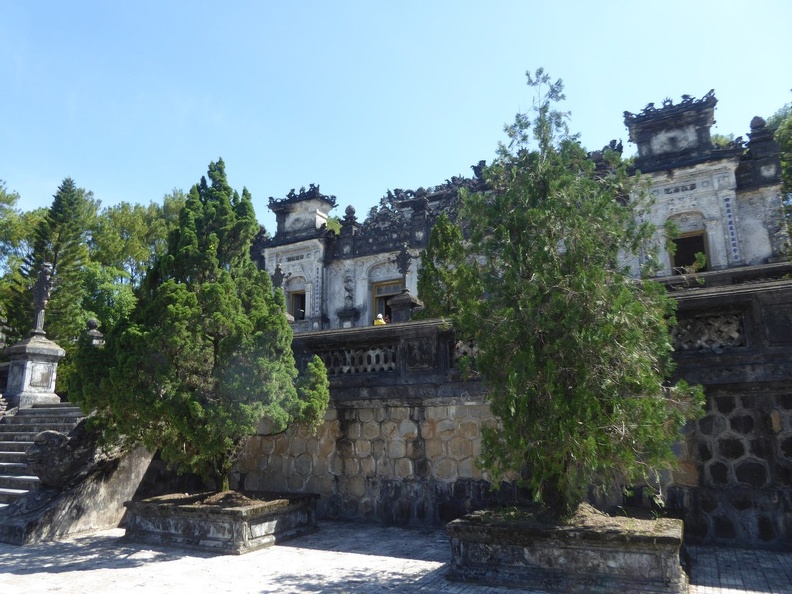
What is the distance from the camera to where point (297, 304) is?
24062 mm

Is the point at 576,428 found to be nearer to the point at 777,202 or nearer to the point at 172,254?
the point at 172,254

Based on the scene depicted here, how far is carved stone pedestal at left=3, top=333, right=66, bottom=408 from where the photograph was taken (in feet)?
43.9

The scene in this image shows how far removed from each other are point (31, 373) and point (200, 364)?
8.66 metres

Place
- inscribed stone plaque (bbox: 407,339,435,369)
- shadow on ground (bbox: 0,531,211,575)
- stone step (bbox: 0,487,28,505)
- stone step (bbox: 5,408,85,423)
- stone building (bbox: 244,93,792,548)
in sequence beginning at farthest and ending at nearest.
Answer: stone step (bbox: 5,408,85,423) → stone step (bbox: 0,487,28,505) → inscribed stone plaque (bbox: 407,339,435,369) → stone building (bbox: 244,93,792,548) → shadow on ground (bbox: 0,531,211,575)

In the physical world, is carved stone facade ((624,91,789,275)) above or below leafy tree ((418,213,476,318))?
above

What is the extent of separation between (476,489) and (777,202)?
1441 centimetres

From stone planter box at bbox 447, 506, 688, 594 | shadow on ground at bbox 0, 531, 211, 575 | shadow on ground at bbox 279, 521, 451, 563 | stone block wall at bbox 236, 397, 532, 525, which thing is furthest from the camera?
stone block wall at bbox 236, 397, 532, 525

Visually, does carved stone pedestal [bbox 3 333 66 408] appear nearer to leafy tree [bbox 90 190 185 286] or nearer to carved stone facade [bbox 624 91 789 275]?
carved stone facade [bbox 624 91 789 275]

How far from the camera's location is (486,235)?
647cm

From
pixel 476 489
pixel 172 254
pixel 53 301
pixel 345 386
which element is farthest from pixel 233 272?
pixel 53 301

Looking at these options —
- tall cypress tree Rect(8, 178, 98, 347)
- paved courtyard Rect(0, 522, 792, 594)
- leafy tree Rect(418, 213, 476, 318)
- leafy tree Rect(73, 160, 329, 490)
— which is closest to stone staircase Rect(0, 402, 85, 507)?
paved courtyard Rect(0, 522, 792, 594)

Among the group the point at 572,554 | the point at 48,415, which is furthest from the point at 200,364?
the point at 48,415

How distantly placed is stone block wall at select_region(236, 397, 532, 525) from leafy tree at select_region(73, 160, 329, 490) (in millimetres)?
1148

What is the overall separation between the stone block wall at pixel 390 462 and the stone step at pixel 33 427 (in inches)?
159
